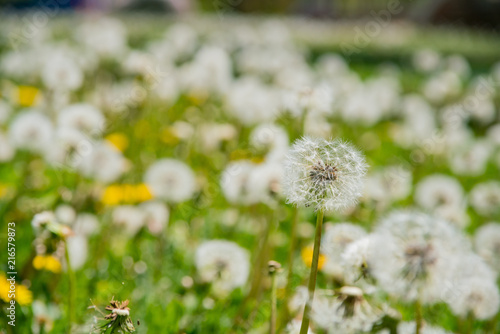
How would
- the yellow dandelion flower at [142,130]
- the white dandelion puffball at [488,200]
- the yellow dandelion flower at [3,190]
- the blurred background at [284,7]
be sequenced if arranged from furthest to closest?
the blurred background at [284,7] → the yellow dandelion flower at [142,130] → the white dandelion puffball at [488,200] → the yellow dandelion flower at [3,190]

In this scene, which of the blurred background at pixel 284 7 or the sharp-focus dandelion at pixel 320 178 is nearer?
the sharp-focus dandelion at pixel 320 178

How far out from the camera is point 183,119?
10.4 ft

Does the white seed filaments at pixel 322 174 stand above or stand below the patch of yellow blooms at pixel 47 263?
above

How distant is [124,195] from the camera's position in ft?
6.41

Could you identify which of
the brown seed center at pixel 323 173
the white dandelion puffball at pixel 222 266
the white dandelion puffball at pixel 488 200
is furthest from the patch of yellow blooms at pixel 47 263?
the white dandelion puffball at pixel 488 200

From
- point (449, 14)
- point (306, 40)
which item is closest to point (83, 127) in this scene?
point (306, 40)

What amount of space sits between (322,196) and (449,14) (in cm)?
1546

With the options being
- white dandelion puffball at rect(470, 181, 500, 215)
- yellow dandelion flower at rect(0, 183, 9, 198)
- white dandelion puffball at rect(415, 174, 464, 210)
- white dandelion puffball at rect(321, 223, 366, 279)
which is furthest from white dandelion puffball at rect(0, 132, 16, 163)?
white dandelion puffball at rect(470, 181, 500, 215)

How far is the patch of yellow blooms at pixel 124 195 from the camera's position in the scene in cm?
194

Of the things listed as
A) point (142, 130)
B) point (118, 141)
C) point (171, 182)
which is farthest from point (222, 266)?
point (142, 130)

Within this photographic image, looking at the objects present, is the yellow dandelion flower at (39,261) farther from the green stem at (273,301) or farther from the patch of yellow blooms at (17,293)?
the green stem at (273,301)

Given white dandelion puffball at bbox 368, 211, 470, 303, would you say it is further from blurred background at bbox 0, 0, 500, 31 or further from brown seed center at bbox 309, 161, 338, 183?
blurred background at bbox 0, 0, 500, 31

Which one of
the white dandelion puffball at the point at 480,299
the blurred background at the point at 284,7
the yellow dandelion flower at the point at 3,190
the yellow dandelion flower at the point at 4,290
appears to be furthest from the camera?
the blurred background at the point at 284,7

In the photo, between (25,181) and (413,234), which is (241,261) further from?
(25,181)
